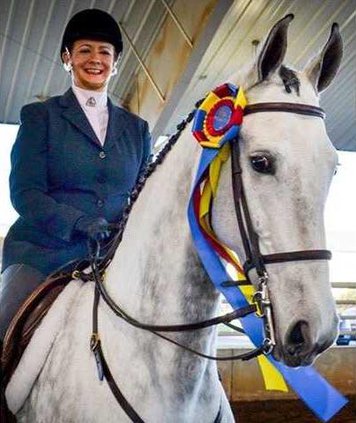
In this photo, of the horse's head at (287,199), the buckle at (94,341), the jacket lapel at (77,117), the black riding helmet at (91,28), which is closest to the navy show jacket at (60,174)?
the jacket lapel at (77,117)

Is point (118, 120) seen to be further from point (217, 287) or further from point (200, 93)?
point (200, 93)

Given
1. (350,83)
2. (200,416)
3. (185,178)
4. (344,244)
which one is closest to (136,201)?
(185,178)

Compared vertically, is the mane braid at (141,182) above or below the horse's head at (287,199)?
below

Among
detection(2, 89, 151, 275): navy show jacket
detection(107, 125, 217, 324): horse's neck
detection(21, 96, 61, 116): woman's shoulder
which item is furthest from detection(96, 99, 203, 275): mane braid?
detection(21, 96, 61, 116): woman's shoulder

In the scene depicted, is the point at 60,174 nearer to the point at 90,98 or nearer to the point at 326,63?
the point at 90,98

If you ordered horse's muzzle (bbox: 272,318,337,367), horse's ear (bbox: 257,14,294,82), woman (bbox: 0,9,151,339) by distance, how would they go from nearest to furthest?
1. horse's muzzle (bbox: 272,318,337,367)
2. horse's ear (bbox: 257,14,294,82)
3. woman (bbox: 0,9,151,339)

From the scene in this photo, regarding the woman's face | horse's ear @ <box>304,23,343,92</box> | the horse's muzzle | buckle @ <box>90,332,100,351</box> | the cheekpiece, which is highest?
horse's ear @ <box>304,23,343,92</box>

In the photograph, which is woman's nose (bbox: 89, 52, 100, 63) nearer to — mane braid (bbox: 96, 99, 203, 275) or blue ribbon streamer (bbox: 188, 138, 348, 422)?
mane braid (bbox: 96, 99, 203, 275)

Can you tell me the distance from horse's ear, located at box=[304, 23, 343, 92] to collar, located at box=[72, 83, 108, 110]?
31.9 inches

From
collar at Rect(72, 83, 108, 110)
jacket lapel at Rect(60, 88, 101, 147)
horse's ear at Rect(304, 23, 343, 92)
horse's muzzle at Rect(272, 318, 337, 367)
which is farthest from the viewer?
collar at Rect(72, 83, 108, 110)

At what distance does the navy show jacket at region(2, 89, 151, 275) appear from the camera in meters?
1.76

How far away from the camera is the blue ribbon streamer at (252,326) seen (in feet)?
4.18

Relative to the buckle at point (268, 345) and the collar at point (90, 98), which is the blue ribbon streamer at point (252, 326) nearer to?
the buckle at point (268, 345)

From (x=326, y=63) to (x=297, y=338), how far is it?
25.6 inches
